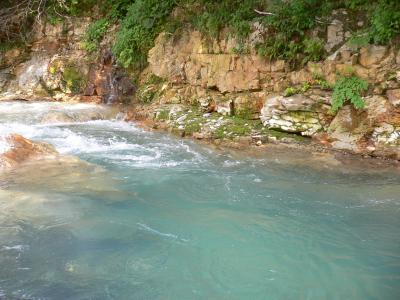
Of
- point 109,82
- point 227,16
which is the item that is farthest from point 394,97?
point 109,82

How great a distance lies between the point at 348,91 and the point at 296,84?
140 centimetres

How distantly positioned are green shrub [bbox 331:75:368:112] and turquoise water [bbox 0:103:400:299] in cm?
130

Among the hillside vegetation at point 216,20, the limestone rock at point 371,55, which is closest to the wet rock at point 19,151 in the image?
the hillside vegetation at point 216,20

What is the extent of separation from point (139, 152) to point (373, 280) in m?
5.79

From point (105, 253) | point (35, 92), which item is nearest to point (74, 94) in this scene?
point (35, 92)

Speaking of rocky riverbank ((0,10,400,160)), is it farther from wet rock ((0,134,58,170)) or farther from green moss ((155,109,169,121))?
wet rock ((0,134,58,170))

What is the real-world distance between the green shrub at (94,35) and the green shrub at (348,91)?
881 centimetres

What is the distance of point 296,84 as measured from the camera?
10.0m

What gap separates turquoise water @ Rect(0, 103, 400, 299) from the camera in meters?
4.49

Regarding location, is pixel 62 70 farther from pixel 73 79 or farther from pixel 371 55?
pixel 371 55

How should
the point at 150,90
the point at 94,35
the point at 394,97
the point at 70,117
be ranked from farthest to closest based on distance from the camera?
1. the point at 94,35
2. the point at 150,90
3. the point at 70,117
4. the point at 394,97

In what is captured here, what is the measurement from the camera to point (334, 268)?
Result: 481 centimetres

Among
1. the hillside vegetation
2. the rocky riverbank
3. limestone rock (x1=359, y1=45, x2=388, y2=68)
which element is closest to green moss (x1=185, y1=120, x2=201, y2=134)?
the rocky riverbank

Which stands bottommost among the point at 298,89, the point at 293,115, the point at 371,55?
the point at 293,115
